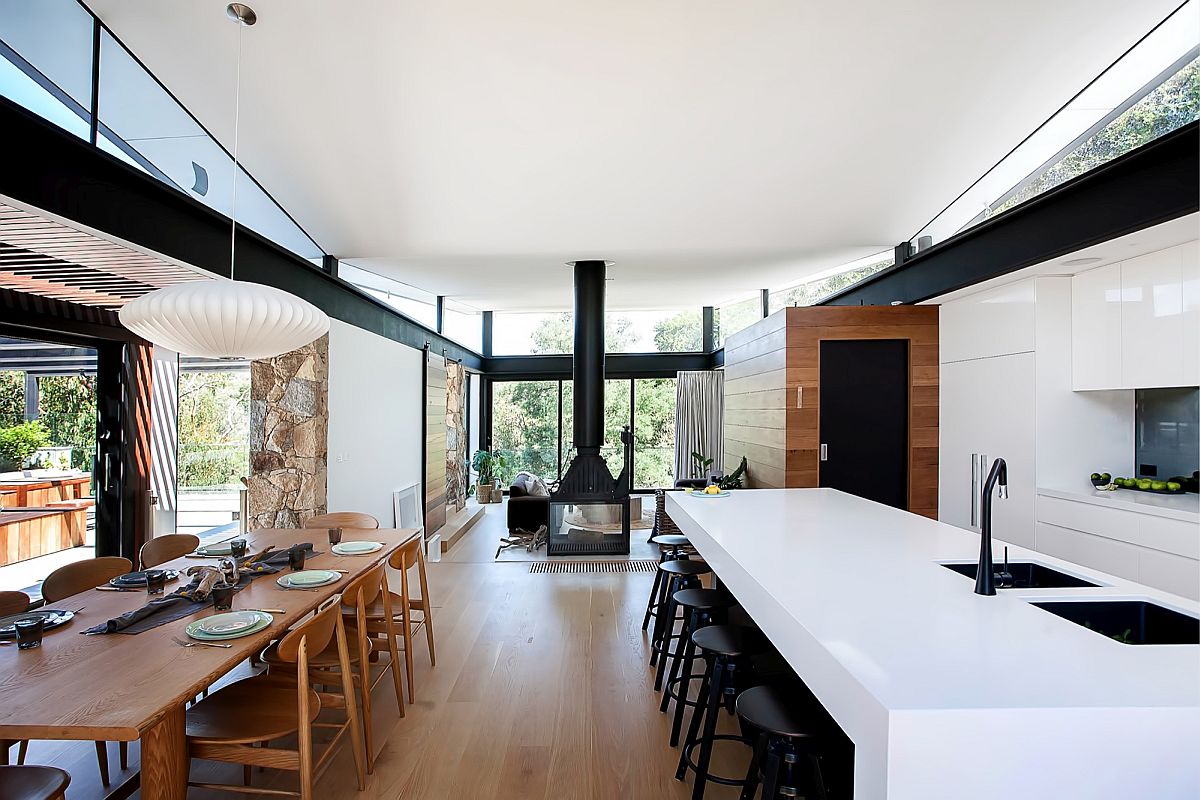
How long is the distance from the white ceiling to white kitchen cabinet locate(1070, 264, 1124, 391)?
3.07 feet

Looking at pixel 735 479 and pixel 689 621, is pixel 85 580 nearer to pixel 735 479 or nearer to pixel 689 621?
pixel 689 621

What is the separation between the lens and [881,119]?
3500 millimetres

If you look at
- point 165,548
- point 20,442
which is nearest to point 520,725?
point 165,548

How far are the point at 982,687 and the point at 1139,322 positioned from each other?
3245mm

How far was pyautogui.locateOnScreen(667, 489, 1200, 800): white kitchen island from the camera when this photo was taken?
108 cm

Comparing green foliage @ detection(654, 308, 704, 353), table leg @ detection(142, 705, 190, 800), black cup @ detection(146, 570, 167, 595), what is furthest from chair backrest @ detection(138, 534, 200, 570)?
green foliage @ detection(654, 308, 704, 353)

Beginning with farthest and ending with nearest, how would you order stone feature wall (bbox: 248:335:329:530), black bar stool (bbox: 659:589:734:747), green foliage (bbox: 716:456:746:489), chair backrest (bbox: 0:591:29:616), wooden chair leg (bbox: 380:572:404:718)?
green foliage (bbox: 716:456:746:489)
stone feature wall (bbox: 248:335:329:530)
wooden chair leg (bbox: 380:572:404:718)
black bar stool (bbox: 659:589:734:747)
chair backrest (bbox: 0:591:29:616)

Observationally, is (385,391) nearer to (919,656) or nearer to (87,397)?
(87,397)

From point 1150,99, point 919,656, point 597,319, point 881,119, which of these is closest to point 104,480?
point 597,319

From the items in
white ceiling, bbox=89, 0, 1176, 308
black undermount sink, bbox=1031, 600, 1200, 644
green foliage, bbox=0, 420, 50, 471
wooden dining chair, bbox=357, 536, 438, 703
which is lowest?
wooden dining chair, bbox=357, 536, 438, 703

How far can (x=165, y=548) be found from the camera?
133 inches

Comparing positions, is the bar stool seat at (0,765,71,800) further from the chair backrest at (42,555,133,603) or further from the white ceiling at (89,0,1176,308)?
the white ceiling at (89,0,1176,308)

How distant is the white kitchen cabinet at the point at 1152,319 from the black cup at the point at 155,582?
4699 mm

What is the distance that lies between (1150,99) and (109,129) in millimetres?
4475
